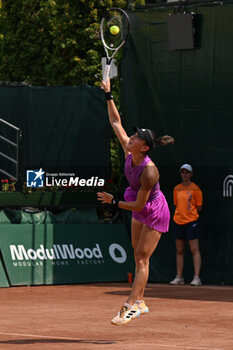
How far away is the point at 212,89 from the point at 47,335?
22.3 ft

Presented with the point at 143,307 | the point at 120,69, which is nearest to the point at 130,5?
the point at 120,69

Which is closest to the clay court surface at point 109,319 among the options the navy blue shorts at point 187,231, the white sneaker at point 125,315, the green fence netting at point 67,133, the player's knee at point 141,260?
the white sneaker at point 125,315

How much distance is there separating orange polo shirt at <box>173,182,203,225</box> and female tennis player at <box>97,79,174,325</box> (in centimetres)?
554

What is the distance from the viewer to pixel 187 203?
14.7 metres

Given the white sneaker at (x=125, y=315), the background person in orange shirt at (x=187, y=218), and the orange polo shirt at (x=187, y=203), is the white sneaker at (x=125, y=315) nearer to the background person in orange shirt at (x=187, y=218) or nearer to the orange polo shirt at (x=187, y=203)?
the background person in orange shirt at (x=187, y=218)

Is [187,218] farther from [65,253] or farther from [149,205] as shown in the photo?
[149,205]

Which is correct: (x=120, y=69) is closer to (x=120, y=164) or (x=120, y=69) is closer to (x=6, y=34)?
(x=120, y=164)

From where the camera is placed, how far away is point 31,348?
320 inches

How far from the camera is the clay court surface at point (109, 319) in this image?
8500 mm

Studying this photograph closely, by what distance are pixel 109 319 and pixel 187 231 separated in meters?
4.63

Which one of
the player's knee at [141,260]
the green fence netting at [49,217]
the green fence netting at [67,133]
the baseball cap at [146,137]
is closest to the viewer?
the baseball cap at [146,137]

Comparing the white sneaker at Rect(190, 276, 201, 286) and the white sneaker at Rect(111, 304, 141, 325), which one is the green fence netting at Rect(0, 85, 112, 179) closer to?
the white sneaker at Rect(190, 276, 201, 286)

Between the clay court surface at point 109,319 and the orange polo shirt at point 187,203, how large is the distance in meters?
A: 1.08

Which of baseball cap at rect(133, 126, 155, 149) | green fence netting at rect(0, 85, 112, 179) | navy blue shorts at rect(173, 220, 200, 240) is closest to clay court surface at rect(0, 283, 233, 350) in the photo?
navy blue shorts at rect(173, 220, 200, 240)
